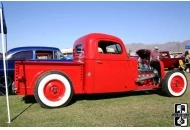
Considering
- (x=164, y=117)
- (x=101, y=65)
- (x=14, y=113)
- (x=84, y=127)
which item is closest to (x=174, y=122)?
(x=164, y=117)

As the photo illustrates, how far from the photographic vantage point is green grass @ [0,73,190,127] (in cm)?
489

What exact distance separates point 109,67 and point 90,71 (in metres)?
0.58

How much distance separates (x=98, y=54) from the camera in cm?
669

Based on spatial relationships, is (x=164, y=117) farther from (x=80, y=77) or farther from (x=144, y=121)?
(x=80, y=77)

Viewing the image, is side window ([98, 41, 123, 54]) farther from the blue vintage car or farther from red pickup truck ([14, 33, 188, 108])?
the blue vintage car

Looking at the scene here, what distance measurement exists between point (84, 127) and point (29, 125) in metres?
1.08

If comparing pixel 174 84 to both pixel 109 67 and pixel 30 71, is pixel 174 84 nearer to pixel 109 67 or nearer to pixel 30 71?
pixel 109 67

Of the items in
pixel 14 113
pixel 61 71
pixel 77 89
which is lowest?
pixel 14 113

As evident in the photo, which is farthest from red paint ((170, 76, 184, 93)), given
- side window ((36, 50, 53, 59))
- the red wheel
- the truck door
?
side window ((36, 50, 53, 59))

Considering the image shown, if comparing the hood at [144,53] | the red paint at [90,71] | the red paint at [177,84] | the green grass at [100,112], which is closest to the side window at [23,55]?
the green grass at [100,112]

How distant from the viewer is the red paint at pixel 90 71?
6.14 m

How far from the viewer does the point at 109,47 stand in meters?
7.17

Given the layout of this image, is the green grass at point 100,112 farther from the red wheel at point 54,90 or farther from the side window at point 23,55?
the side window at point 23,55

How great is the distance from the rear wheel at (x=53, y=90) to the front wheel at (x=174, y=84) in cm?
288
